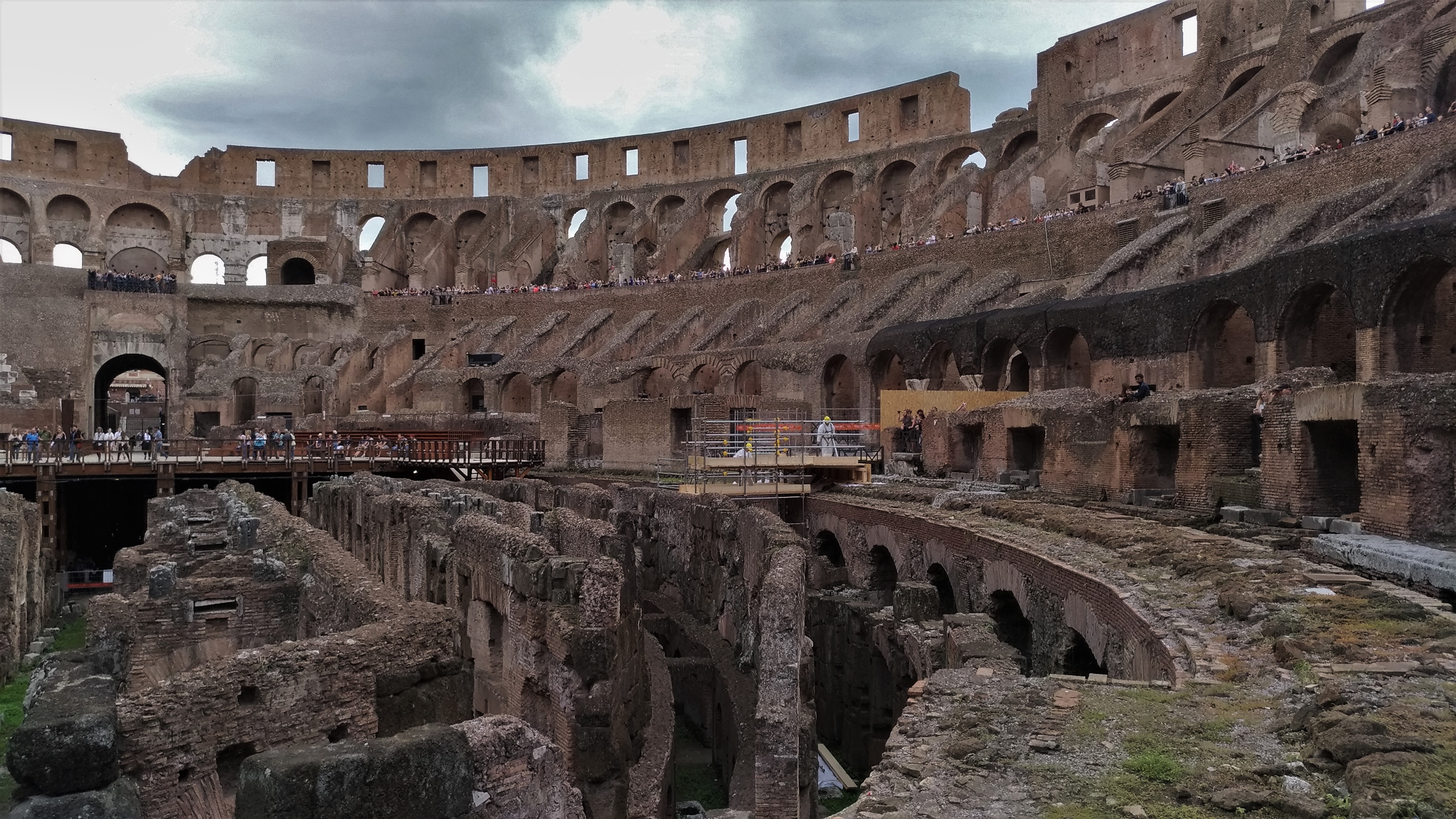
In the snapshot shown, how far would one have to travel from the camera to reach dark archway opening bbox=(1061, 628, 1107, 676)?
31.8 ft

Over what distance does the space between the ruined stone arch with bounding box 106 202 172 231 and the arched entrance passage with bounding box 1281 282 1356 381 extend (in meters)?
55.8

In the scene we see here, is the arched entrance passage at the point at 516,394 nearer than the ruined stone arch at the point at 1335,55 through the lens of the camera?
No

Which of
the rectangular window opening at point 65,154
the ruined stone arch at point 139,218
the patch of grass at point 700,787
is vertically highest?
the rectangular window opening at point 65,154

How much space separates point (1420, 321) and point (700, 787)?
1443 cm

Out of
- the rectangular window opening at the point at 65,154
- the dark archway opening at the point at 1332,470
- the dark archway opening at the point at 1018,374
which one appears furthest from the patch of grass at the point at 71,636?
the rectangular window opening at the point at 65,154

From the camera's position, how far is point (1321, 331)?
21.5 metres

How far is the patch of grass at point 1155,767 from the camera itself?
4828 millimetres

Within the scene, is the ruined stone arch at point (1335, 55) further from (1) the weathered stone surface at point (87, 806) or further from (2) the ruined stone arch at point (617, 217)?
(1) the weathered stone surface at point (87, 806)

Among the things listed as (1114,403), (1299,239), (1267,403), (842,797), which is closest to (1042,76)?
(1299,239)

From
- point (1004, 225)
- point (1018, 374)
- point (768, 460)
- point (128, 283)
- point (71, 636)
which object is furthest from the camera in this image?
point (128, 283)

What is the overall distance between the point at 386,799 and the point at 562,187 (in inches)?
2283

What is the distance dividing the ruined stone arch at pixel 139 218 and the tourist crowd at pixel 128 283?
825 centimetres

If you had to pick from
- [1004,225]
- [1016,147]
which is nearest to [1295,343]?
[1004,225]

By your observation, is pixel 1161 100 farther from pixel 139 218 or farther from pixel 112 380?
pixel 139 218
